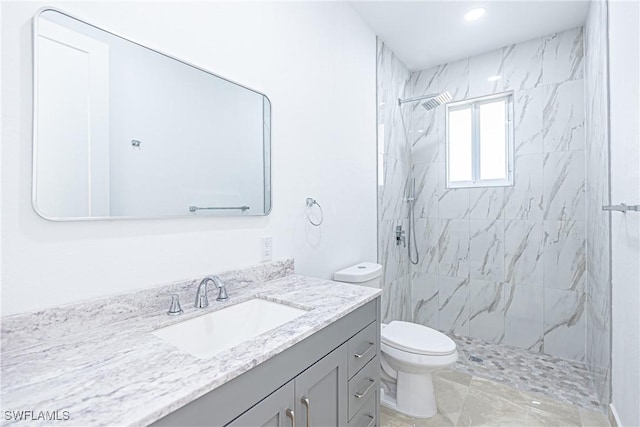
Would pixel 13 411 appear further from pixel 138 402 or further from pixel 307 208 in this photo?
pixel 307 208

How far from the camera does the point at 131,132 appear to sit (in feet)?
3.54

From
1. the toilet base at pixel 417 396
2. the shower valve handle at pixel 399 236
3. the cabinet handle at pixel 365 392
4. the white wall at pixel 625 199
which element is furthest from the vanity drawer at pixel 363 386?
the shower valve handle at pixel 399 236

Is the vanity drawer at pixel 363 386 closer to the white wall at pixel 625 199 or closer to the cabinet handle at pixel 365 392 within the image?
the cabinet handle at pixel 365 392

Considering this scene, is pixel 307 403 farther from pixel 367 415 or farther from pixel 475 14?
pixel 475 14

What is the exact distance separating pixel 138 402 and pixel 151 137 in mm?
880

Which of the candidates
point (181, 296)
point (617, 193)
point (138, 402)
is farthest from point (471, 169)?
point (138, 402)

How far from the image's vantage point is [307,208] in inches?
72.8

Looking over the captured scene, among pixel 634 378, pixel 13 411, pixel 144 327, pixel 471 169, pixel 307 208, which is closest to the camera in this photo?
pixel 13 411

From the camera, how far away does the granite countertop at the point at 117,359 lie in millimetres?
594

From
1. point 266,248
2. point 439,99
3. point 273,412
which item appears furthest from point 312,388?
point 439,99

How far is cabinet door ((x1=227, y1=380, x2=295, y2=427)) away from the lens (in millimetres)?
784

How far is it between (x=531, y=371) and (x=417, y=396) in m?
1.16

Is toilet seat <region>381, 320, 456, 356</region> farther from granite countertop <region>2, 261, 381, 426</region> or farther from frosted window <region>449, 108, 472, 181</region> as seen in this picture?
frosted window <region>449, 108, 472, 181</region>

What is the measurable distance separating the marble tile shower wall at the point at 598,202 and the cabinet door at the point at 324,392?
5.32ft
